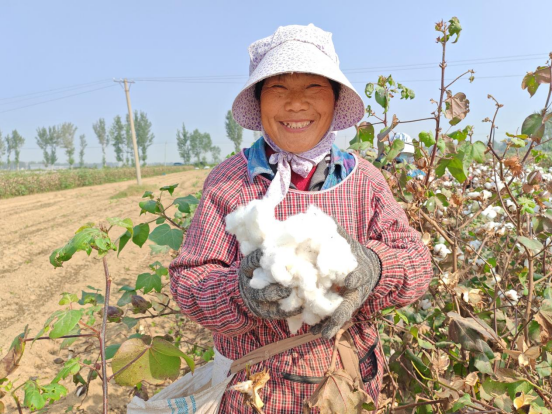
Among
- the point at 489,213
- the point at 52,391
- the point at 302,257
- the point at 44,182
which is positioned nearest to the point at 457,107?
the point at 489,213

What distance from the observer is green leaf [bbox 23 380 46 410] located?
37.1 inches

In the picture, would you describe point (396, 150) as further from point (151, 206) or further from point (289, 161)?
point (151, 206)

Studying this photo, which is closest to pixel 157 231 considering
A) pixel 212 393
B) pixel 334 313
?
pixel 212 393

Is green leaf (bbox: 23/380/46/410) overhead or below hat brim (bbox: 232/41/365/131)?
below

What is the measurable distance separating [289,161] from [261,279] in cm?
48

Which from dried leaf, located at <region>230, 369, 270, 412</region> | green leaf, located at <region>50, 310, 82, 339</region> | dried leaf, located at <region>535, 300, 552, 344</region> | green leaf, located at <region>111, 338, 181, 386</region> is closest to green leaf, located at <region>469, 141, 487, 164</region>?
dried leaf, located at <region>535, 300, 552, 344</region>

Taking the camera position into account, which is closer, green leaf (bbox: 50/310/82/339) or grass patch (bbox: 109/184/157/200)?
green leaf (bbox: 50/310/82/339)

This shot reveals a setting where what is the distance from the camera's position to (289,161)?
1219 mm

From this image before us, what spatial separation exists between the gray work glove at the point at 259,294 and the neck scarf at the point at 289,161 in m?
0.29

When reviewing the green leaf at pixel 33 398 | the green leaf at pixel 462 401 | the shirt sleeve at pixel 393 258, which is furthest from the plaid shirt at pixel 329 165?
the green leaf at pixel 33 398

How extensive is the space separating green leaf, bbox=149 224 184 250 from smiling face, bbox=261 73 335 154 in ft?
1.80

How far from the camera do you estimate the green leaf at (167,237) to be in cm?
149

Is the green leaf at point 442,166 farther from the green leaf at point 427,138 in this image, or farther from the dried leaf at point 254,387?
the dried leaf at point 254,387

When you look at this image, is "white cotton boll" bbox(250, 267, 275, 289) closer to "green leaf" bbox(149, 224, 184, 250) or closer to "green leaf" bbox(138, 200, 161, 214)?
"green leaf" bbox(149, 224, 184, 250)
